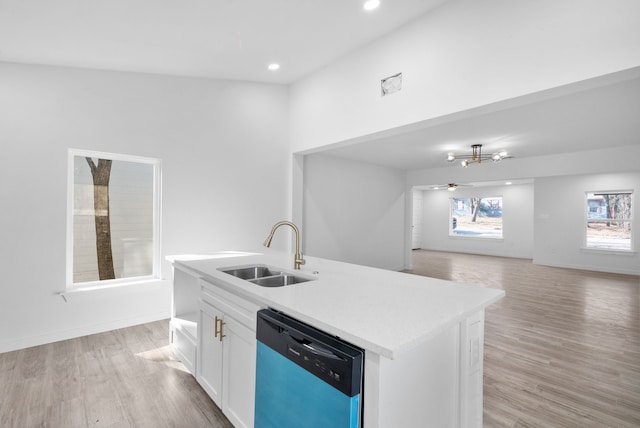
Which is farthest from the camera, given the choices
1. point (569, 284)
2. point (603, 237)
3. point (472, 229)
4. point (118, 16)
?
point (472, 229)

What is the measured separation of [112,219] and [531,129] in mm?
5568

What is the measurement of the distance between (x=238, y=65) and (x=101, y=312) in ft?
10.0

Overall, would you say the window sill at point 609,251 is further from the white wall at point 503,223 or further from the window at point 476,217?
the window at point 476,217

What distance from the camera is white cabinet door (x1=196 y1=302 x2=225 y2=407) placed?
6.09ft

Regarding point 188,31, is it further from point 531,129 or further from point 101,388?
point 531,129

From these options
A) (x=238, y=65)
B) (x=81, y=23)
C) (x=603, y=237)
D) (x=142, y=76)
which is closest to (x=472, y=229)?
(x=603, y=237)

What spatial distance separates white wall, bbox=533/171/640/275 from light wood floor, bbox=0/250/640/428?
4082 mm

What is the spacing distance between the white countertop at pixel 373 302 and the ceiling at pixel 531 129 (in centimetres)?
166

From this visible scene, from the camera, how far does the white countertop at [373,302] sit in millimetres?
1047

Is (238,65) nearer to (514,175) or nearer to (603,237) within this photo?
(514,175)

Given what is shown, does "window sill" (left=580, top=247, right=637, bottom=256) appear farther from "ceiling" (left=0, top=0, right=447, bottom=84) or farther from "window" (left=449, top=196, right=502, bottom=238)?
"ceiling" (left=0, top=0, right=447, bottom=84)

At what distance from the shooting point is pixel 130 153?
133 inches

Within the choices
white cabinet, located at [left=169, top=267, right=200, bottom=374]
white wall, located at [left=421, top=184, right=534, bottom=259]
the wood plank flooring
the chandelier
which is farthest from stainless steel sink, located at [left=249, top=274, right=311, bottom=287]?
white wall, located at [left=421, top=184, right=534, bottom=259]

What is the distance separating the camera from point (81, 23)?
2301mm
